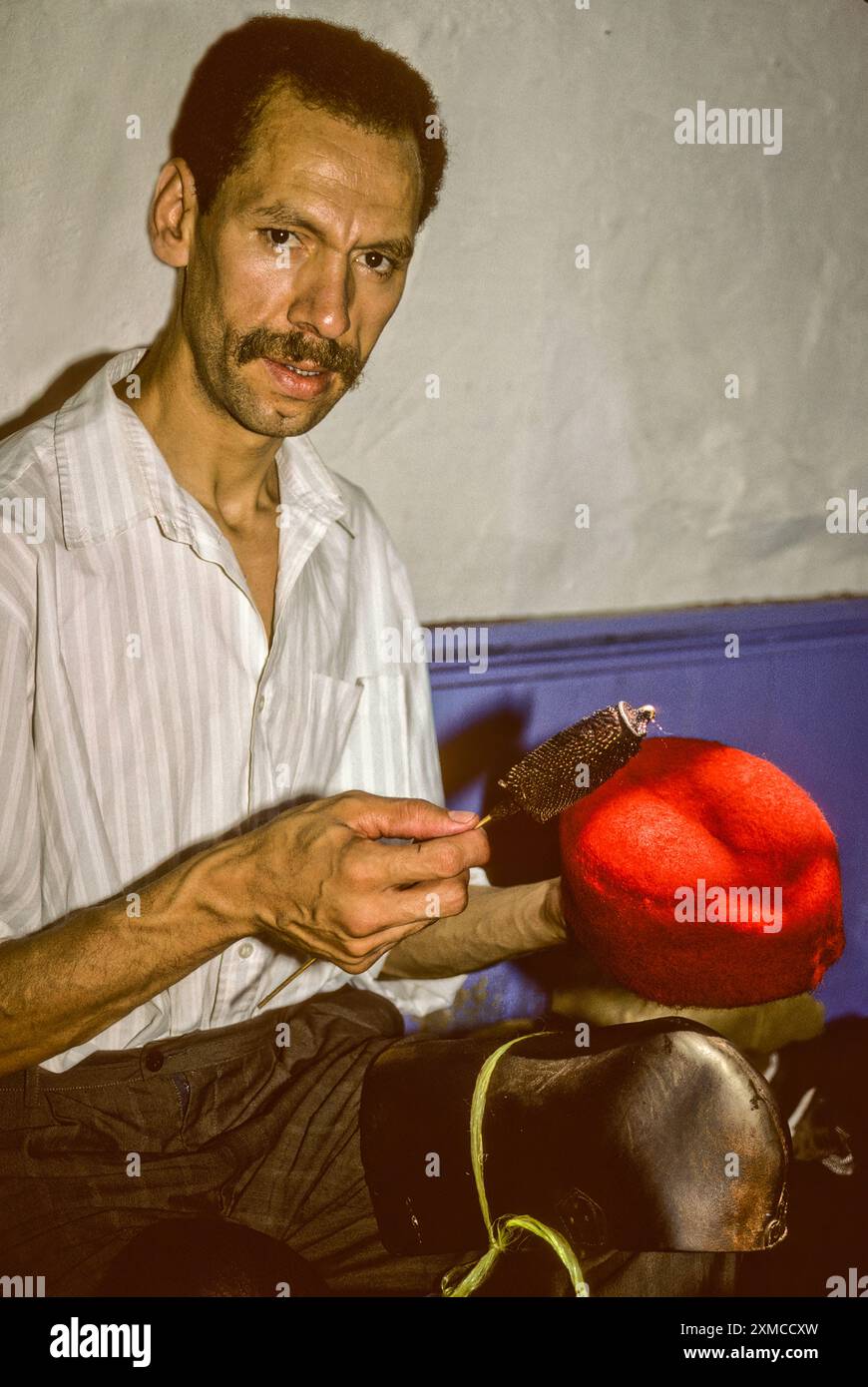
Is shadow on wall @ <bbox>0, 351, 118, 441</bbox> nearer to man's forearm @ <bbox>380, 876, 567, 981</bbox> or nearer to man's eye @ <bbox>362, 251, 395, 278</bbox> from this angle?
man's eye @ <bbox>362, 251, 395, 278</bbox>

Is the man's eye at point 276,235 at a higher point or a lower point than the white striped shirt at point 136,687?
higher

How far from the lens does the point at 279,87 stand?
93cm

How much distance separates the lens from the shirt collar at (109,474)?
89 cm

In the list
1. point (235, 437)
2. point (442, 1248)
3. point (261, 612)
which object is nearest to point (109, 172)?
point (235, 437)

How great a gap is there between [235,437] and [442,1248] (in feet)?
2.29

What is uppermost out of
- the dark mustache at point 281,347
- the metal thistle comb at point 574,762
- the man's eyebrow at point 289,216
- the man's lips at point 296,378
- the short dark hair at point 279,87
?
the short dark hair at point 279,87

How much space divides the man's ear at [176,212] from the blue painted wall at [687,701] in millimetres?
504

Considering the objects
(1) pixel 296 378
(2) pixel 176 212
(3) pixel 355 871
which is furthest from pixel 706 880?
(2) pixel 176 212

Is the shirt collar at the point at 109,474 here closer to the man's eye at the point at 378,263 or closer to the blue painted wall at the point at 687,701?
the man's eye at the point at 378,263

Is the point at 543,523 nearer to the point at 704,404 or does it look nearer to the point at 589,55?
the point at 704,404

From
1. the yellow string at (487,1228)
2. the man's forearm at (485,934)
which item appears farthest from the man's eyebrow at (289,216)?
the yellow string at (487,1228)

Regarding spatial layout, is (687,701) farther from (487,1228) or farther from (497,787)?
(487,1228)

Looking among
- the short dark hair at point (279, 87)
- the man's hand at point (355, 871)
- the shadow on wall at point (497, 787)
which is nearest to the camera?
the man's hand at point (355, 871)

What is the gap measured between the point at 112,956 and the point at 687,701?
32.2 inches
